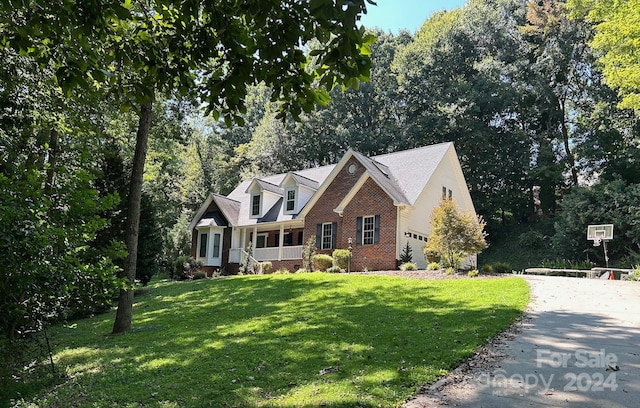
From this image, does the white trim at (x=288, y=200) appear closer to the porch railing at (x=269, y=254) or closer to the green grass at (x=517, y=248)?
the porch railing at (x=269, y=254)

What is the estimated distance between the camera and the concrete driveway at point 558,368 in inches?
187

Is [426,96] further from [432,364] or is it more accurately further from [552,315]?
[432,364]

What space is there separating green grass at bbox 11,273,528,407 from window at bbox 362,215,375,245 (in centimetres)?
698

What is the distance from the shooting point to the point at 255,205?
2736 cm

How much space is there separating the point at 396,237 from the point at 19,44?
16.9 metres

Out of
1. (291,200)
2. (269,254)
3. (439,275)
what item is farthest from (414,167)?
(269,254)

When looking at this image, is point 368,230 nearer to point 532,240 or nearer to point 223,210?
point 223,210

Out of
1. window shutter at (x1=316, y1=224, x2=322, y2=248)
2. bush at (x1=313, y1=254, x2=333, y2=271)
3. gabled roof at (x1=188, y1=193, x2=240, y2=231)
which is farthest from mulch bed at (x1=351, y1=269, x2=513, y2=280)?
gabled roof at (x1=188, y1=193, x2=240, y2=231)

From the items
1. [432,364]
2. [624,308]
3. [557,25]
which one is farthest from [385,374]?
[557,25]

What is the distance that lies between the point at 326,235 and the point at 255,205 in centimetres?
647

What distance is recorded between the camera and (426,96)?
3991 centimetres

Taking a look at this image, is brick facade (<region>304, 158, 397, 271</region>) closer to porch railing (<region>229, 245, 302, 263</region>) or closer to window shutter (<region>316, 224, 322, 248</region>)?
window shutter (<region>316, 224, 322, 248</region>)

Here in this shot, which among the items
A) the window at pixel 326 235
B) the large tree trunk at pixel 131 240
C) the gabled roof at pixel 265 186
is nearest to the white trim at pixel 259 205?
the gabled roof at pixel 265 186

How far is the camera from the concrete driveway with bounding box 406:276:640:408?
187 inches
